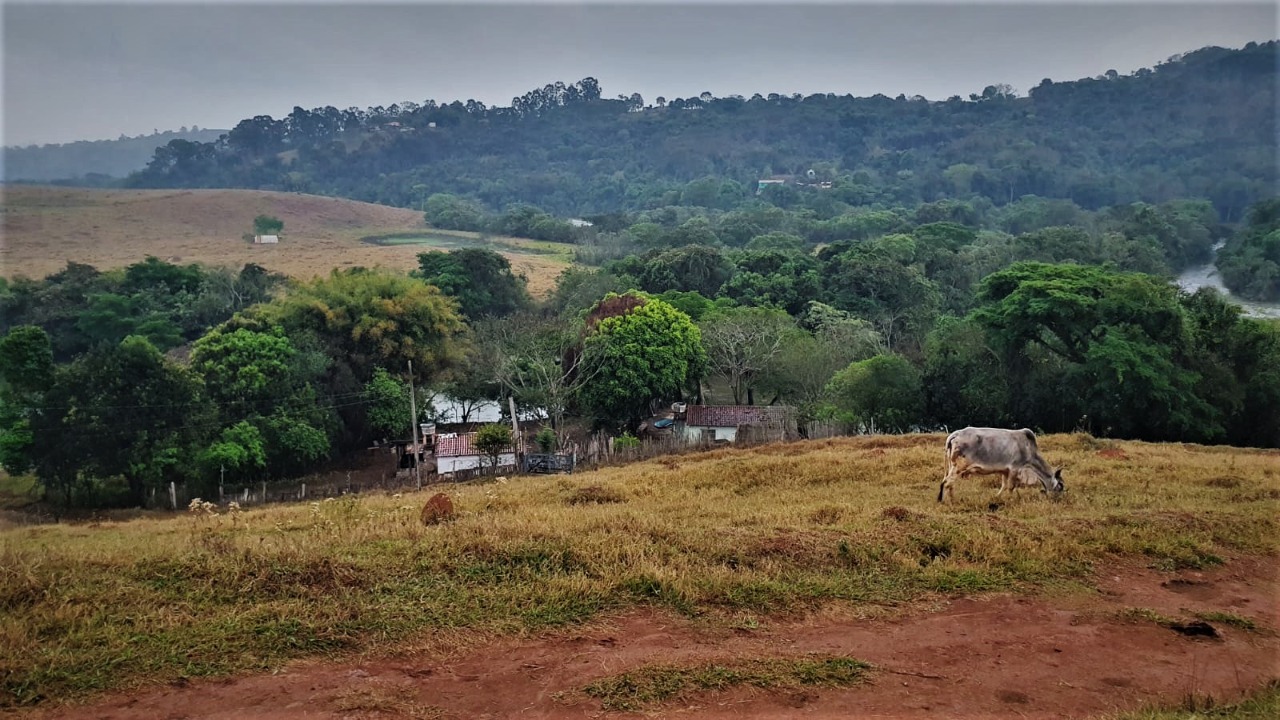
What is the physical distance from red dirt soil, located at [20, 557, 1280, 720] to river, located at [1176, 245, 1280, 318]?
5136cm

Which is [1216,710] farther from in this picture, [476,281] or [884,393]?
[476,281]

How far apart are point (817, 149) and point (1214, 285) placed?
422 ft

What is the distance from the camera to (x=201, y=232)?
85.9m

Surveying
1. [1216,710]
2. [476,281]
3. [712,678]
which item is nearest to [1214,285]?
[476,281]

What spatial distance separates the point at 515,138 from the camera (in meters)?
187

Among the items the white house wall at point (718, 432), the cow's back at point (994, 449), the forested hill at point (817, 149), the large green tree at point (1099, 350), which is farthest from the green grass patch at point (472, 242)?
the cow's back at point (994, 449)

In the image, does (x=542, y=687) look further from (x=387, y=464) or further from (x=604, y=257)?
(x=604, y=257)

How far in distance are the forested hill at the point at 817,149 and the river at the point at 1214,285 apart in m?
38.6

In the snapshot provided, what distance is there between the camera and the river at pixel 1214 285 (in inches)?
2158

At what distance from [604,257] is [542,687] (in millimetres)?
71727

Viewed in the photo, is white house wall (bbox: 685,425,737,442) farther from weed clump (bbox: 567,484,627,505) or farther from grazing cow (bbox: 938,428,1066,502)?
grazing cow (bbox: 938,428,1066,502)

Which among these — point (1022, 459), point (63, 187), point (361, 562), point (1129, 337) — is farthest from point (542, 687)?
point (63, 187)

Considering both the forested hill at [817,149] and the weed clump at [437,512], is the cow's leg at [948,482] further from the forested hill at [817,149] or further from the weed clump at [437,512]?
the forested hill at [817,149]

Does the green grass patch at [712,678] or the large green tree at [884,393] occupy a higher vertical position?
the green grass patch at [712,678]
